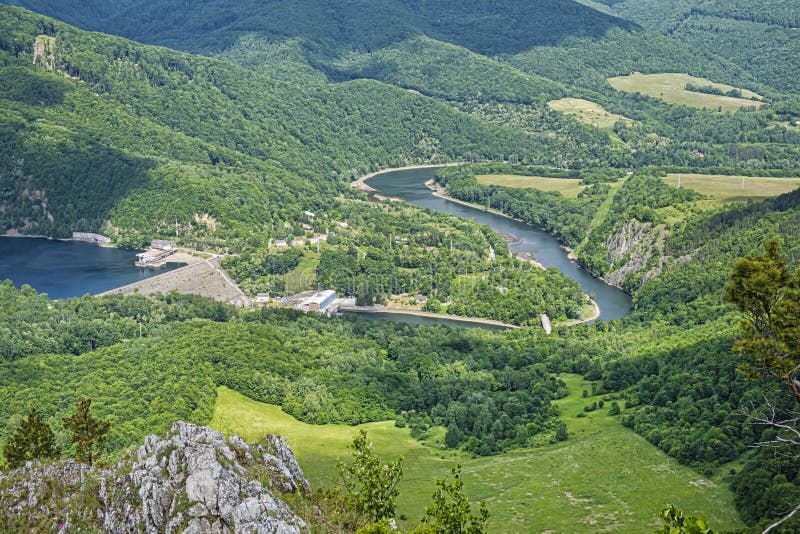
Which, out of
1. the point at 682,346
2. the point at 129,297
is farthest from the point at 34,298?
the point at 682,346

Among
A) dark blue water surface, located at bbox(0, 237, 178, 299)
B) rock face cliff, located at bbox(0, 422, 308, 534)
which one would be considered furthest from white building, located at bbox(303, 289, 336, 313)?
rock face cliff, located at bbox(0, 422, 308, 534)

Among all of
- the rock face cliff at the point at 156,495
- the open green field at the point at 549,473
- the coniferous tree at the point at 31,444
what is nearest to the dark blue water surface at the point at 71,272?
the open green field at the point at 549,473

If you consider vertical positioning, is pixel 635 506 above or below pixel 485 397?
above

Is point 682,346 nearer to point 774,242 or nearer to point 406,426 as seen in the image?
point 406,426

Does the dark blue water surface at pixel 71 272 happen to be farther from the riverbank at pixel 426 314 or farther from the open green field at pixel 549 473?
the open green field at pixel 549 473

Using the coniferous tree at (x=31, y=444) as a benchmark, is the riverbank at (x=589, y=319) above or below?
below
